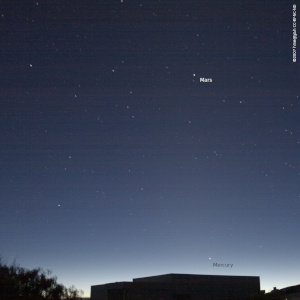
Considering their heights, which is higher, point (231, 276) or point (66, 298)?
point (231, 276)

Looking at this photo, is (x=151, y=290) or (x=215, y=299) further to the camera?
(x=215, y=299)

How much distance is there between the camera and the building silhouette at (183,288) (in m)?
43.6

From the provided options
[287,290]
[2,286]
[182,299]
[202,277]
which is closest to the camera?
[2,286]

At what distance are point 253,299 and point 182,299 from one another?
8300 millimetres

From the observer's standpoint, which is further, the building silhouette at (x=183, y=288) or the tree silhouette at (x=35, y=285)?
the building silhouette at (x=183, y=288)

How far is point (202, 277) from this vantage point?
50.0m

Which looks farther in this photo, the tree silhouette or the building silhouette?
the building silhouette

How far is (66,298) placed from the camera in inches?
1321

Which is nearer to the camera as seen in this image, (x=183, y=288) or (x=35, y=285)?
(x=35, y=285)

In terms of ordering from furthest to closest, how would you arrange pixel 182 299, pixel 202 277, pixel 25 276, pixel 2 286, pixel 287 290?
pixel 287 290, pixel 202 277, pixel 182 299, pixel 25 276, pixel 2 286

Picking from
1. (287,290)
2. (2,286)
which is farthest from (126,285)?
(287,290)

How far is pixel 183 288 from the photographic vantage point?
155ft

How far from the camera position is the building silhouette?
43638mm

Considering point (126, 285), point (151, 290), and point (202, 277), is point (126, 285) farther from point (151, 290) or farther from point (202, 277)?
point (202, 277)
